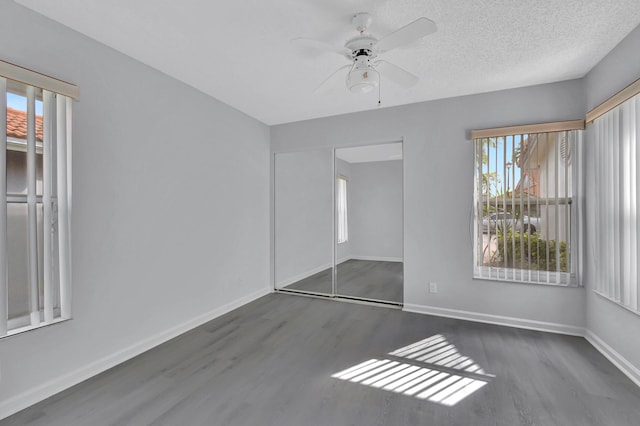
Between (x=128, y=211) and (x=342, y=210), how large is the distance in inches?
107

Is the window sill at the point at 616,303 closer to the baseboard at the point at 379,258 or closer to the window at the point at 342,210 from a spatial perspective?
the baseboard at the point at 379,258

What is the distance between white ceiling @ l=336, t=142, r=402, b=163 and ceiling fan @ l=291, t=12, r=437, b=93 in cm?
148

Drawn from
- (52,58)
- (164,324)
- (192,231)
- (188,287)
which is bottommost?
(164,324)

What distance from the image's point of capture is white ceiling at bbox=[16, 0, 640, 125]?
1.95 metres

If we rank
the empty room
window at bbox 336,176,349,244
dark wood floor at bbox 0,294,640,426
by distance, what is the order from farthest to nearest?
window at bbox 336,176,349,244 → the empty room → dark wood floor at bbox 0,294,640,426

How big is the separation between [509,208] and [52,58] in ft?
14.1

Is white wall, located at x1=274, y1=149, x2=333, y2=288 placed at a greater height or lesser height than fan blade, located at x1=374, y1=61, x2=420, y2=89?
lesser

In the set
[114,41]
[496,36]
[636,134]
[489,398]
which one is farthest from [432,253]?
[114,41]

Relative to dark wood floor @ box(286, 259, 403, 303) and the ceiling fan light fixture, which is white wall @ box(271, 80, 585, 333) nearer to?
dark wood floor @ box(286, 259, 403, 303)

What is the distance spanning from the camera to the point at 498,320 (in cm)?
329

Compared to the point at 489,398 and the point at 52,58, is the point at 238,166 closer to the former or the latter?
the point at 52,58

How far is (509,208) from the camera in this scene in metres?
3.23

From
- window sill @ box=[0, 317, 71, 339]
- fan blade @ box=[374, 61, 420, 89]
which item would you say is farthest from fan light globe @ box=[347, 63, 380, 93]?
window sill @ box=[0, 317, 71, 339]

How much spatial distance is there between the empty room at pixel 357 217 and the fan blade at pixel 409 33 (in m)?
0.02
